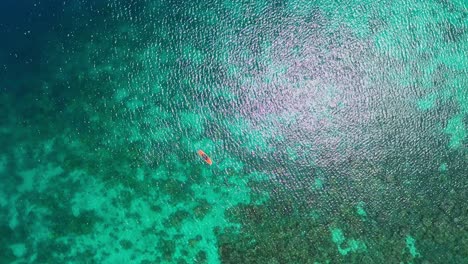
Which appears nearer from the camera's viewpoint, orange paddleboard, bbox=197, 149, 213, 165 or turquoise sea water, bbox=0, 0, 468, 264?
turquoise sea water, bbox=0, 0, 468, 264

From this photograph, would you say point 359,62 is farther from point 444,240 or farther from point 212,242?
point 212,242

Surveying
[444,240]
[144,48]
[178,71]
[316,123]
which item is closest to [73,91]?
[144,48]

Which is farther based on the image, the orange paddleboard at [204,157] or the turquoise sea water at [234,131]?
the orange paddleboard at [204,157]

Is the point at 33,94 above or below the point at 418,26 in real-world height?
above

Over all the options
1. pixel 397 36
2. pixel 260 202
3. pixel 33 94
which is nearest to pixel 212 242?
pixel 260 202

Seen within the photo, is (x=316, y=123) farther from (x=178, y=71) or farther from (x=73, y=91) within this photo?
(x=73, y=91)

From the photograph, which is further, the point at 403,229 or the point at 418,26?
the point at 418,26

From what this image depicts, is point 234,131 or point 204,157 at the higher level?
point 234,131

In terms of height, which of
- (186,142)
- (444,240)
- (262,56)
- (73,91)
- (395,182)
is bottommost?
(444,240)
